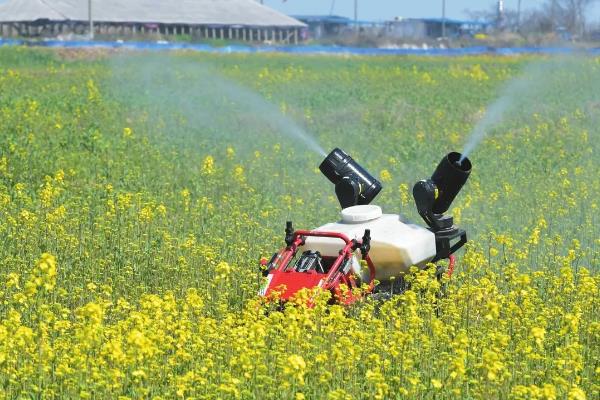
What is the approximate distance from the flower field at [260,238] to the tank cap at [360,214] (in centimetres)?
73

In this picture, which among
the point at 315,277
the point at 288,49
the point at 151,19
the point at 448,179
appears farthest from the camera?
the point at 151,19

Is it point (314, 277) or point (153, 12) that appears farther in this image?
point (153, 12)

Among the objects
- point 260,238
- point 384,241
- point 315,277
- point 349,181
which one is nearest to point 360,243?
point 384,241

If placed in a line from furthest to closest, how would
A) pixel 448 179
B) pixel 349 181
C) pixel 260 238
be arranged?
pixel 260 238, pixel 349 181, pixel 448 179

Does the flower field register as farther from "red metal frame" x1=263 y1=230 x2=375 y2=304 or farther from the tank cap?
the tank cap

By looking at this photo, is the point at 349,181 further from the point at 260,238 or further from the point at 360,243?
the point at 260,238

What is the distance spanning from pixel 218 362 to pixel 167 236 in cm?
350

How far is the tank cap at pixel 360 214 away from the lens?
9750 mm

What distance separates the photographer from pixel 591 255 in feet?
37.8

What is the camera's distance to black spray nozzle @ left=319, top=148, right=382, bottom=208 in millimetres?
10297

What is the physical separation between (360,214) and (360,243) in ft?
2.15

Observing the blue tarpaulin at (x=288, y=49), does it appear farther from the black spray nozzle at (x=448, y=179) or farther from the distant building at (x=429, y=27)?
the distant building at (x=429, y=27)

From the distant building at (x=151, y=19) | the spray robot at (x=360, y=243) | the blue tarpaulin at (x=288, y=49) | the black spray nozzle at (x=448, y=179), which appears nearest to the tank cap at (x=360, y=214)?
the spray robot at (x=360, y=243)

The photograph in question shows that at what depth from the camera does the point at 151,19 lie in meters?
82.8
